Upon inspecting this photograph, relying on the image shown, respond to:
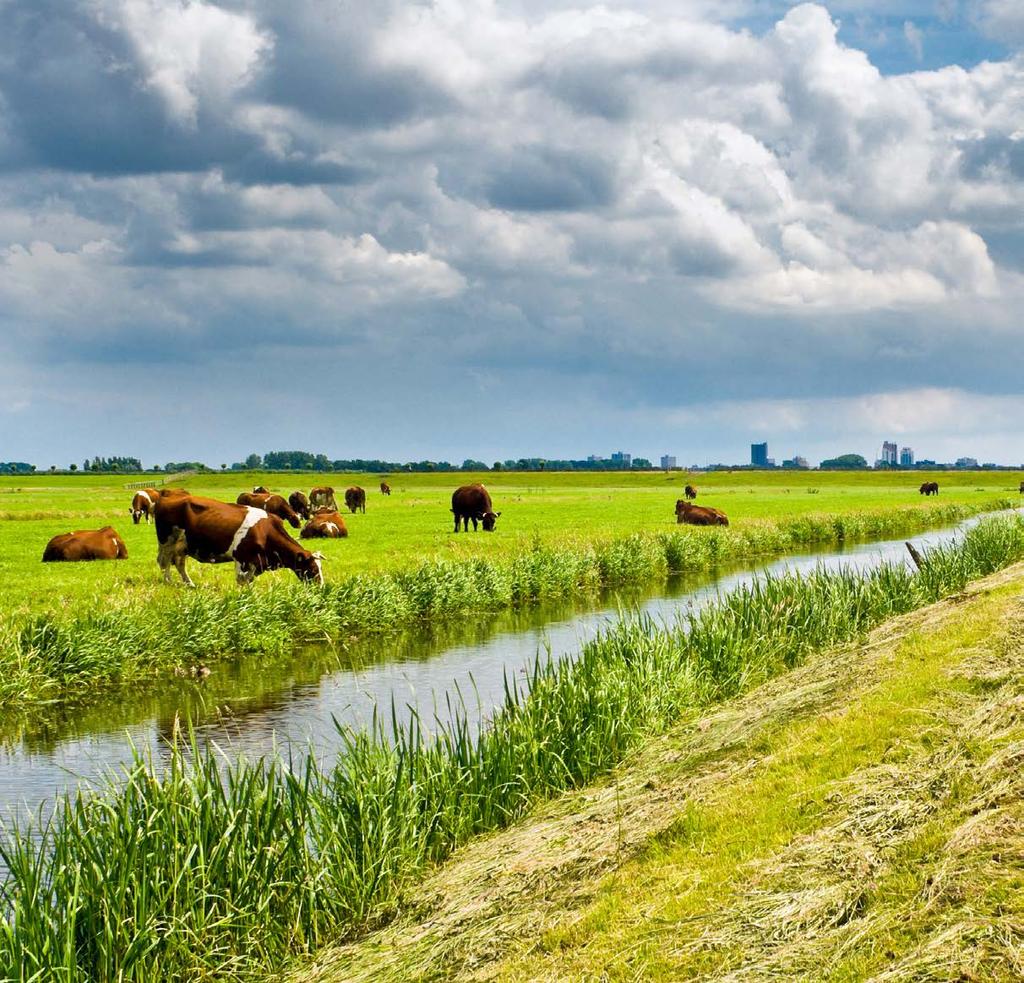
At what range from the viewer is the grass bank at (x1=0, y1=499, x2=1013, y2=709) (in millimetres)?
18531

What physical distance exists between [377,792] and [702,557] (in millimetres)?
33115

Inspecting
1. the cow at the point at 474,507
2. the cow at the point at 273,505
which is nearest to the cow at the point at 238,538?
the cow at the point at 273,505

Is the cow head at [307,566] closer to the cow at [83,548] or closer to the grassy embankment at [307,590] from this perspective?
the grassy embankment at [307,590]

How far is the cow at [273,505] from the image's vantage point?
147 feet

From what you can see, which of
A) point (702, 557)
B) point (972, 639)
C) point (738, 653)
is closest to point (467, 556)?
point (702, 557)

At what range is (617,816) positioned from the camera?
9.01 metres

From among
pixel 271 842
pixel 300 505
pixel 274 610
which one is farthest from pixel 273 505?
pixel 271 842

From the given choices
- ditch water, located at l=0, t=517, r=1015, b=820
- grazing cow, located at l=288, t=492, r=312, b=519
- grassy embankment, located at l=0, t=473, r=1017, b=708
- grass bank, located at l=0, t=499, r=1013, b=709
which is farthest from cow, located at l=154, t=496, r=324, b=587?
grazing cow, located at l=288, t=492, r=312, b=519

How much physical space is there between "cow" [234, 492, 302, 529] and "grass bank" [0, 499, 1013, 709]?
44.9 feet

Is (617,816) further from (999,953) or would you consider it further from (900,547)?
(900,547)

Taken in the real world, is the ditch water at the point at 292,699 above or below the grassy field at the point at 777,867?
below

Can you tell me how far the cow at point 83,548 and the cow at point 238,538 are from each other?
25.8 ft

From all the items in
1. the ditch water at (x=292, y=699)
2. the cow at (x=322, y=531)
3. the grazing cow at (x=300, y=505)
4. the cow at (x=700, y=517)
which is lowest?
the ditch water at (x=292, y=699)

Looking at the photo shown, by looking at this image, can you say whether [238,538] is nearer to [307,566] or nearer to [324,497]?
[307,566]
